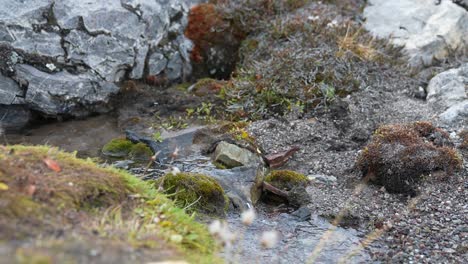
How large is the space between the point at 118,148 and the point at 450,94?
5.85 m

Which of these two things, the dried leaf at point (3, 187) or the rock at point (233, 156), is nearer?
the dried leaf at point (3, 187)

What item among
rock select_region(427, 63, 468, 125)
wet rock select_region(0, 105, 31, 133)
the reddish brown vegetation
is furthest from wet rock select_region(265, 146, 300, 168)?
wet rock select_region(0, 105, 31, 133)

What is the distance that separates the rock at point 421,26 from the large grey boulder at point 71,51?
5267 millimetres

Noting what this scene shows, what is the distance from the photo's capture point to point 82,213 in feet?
13.2

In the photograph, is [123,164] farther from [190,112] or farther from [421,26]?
[421,26]

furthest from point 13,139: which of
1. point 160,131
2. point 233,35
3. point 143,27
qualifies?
point 233,35

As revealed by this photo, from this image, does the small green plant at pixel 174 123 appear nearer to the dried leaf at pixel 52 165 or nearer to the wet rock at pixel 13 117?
the wet rock at pixel 13 117

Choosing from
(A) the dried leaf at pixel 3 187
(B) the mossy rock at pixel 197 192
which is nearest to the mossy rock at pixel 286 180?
(B) the mossy rock at pixel 197 192

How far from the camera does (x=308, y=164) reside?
813cm

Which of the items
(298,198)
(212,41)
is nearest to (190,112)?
(212,41)

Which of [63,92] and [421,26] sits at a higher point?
[421,26]

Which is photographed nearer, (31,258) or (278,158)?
(31,258)

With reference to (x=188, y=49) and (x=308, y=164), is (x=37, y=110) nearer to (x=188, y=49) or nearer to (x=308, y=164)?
(x=188, y=49)

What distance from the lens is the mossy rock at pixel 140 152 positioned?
8047 mm
